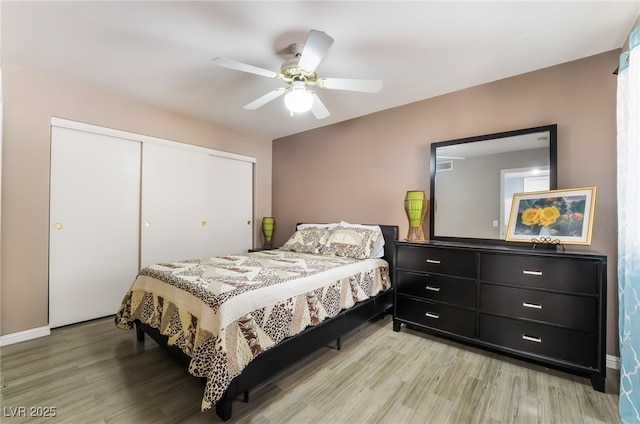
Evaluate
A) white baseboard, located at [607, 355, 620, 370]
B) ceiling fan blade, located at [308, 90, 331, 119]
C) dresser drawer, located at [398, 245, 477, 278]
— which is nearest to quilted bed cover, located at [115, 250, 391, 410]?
dresser drawer, located at [398, 245, 477, 278]

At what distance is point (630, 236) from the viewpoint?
1.53 meters

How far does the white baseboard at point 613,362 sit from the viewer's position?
2.03 meters

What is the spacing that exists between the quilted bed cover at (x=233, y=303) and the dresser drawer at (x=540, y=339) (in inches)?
40.2

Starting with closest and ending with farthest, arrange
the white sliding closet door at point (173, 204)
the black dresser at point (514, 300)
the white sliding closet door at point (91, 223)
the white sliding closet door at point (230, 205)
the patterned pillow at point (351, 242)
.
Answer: the black dresser at point (514, 300) < the white sliding closet door at point (91, 223) < the patterned pillow at point (351, 242) < the white sliding closet door at point (173, 204) < the white sliding closet door at point (230, 205)

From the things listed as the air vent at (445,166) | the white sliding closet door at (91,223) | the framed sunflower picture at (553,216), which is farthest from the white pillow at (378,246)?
the white sliding closet door at (91,223)

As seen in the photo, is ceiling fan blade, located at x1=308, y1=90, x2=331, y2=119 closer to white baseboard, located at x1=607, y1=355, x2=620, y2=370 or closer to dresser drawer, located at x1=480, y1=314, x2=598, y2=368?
dresser drawer, located at x1=480, y1=314, x2=598, y2=368

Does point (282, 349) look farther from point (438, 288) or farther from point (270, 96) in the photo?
point (270, 96)

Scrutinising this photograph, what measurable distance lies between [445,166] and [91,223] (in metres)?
3.76

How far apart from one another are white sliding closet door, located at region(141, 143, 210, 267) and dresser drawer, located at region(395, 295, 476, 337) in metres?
2.70

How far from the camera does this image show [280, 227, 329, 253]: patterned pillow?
3307 millimetres

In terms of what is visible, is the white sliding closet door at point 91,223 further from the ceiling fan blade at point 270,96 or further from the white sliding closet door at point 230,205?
the ceiling fan blade at point 270,96

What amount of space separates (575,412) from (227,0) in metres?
3.20

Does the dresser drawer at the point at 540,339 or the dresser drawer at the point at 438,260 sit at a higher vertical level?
the dresser drawer at the point at 438,260

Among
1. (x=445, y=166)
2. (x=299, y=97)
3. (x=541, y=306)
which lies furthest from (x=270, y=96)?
(x=541, y=306)
